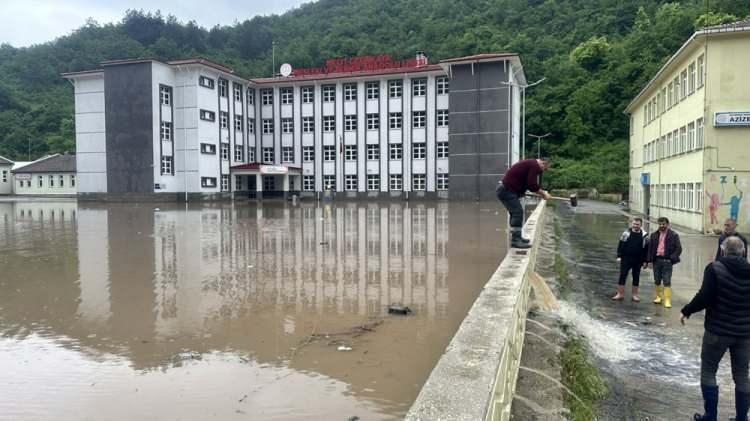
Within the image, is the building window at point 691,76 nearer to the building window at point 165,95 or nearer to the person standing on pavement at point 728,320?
the person standing on pavement at point 728,320

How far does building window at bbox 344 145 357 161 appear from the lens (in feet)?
176

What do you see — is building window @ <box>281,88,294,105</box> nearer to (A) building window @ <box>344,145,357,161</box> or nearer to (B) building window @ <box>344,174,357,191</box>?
(A) building window @ <box>344,145,357,161</box>

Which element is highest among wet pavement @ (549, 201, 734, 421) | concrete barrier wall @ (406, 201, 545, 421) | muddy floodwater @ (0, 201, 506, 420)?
concrete barrier wall @ (406, 201, 545, 421)

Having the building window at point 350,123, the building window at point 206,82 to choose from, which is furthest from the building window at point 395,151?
the building window at point 206,82

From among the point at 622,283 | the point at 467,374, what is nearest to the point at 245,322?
the point at 467,374

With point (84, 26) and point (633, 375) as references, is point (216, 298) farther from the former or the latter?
point (84, 26)

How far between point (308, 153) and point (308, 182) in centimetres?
298

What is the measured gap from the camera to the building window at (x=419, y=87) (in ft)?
166

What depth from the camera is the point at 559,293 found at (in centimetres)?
981

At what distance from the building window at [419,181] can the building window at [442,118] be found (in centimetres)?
509

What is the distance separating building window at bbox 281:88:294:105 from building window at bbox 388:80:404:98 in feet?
35.2

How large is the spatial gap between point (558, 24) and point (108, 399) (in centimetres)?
9610

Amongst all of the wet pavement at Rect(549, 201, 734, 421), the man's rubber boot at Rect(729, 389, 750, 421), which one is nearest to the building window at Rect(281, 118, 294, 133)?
the wet pavement at Rect(549, 201, 734, 421)

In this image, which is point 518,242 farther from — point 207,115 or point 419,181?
point 207,115
